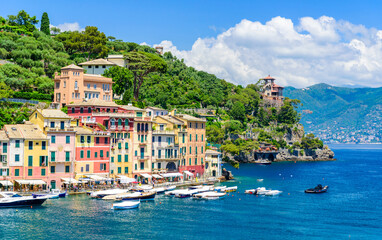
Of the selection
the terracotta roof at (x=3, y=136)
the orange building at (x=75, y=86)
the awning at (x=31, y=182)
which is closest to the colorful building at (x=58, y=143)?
the awning at (x=31, y=182)

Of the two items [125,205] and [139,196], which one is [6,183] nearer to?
[125,205]

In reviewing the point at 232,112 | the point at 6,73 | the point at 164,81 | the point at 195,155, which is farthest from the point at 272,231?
the point at 232,112

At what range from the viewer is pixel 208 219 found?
230 feet

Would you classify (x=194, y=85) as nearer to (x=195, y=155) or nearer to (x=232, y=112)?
(x=232, y=112)

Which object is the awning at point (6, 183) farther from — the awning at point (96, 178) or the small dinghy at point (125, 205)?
the small dinghy at point (125, 205)

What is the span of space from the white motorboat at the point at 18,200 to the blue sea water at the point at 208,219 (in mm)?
1319

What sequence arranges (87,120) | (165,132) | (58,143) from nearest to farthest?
1. (58,143)
2. (87,120)
3. (165,132)

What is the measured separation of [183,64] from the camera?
610 feet

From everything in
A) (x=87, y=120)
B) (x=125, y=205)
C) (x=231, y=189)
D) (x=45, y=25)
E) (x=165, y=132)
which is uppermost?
(x=45, y=25)

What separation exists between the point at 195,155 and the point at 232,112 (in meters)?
77.4

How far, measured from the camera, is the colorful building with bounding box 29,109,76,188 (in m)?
82.9

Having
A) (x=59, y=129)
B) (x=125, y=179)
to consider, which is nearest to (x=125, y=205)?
(x=125, y=179)

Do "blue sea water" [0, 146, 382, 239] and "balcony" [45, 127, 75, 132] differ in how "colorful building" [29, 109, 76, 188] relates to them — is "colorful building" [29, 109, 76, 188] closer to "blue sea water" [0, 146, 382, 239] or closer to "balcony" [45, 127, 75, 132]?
"balcony" [45, 127, 75, 132]

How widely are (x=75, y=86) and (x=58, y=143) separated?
2917 cm
